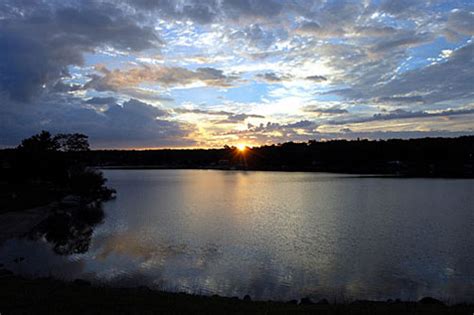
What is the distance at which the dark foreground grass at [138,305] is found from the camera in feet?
38.5

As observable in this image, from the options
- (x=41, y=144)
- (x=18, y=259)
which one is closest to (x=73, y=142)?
(x=41, y=144)

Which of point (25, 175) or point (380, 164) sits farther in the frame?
point (380, 164)

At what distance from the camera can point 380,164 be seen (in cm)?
16712

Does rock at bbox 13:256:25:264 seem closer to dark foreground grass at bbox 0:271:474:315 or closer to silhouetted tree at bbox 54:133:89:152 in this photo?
dark foreground grass at bbox 0:271:474:315

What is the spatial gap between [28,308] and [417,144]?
582 feet

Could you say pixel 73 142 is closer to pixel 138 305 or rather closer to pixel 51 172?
pixel 51 172

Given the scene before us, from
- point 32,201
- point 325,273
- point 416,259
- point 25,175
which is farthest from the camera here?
point 25,175

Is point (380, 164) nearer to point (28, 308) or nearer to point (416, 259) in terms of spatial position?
point (416, 259)

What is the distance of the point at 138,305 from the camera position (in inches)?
489

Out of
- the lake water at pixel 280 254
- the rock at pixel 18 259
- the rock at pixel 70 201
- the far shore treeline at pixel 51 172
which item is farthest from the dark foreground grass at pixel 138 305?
the far shore treeline at pixel 51 172

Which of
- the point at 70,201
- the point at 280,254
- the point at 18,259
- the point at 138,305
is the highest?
the point at 138,305

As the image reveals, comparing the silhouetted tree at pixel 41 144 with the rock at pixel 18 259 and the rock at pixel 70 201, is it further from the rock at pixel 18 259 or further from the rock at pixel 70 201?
the rock at pixel 18 259

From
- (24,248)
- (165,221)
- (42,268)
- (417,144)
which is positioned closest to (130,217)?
(165,221)

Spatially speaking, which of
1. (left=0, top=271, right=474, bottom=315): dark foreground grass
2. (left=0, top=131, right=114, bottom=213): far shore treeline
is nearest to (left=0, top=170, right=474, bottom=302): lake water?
(left=0, top=271, right=474, bottom=315): dark foreground grass
